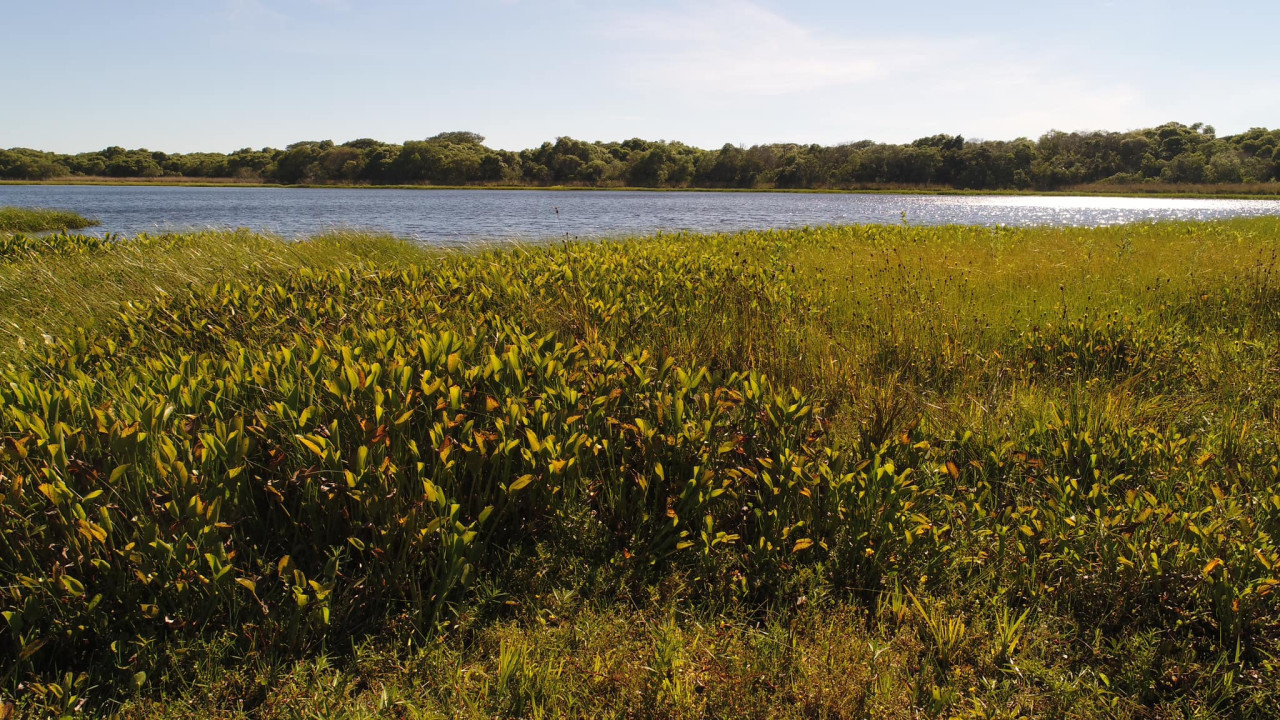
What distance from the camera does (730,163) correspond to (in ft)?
321

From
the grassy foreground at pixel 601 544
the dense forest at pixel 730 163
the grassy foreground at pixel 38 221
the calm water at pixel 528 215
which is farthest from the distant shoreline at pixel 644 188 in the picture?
the grassy foreground at pixel 601 544

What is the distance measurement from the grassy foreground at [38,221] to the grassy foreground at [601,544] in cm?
2385

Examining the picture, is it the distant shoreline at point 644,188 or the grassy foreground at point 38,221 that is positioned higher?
the distant shoreline at point 644,188

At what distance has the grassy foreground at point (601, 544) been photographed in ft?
6.70

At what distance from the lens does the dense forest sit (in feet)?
Answer: 262

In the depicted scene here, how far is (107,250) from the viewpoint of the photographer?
32.8 feet

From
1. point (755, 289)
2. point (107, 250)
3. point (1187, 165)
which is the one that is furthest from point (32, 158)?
point (1187, 165)

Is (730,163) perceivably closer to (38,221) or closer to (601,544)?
(38,221)

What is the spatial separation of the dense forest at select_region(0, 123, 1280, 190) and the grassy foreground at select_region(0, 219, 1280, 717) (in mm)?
92305

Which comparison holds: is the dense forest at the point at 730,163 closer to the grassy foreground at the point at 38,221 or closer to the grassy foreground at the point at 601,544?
the grassy foreground at the point at 38,221

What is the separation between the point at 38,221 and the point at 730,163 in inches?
3381

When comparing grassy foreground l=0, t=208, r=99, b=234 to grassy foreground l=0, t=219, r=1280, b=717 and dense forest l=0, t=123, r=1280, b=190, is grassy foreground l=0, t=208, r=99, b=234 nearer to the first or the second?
grassy foreground l=0, t=219, r=1280, b=717

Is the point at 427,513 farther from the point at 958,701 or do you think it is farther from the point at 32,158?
the point at 32,158

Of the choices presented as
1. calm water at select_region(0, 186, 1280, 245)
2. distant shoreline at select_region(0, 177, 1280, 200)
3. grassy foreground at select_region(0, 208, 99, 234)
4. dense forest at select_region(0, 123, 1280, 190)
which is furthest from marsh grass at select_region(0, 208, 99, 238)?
dense forest at select_region(0, 123, 1280, 190)
